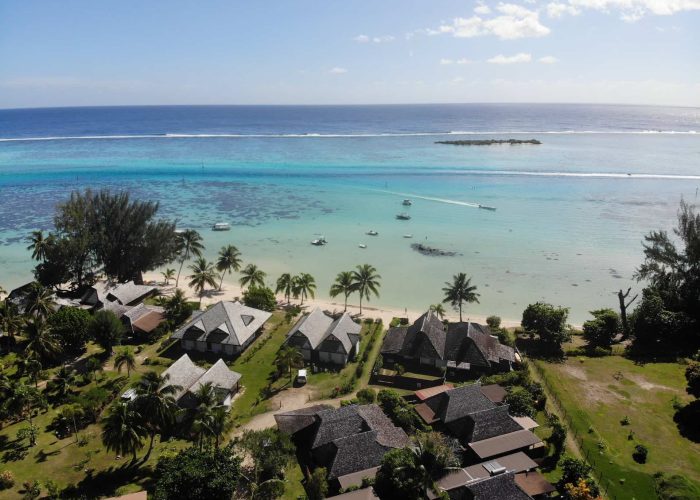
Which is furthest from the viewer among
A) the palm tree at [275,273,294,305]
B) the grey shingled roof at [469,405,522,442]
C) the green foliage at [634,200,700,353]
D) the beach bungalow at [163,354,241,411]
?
the palm tree at [275,273,294,305]

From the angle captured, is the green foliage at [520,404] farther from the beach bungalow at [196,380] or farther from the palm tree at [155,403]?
the palm tree at [155,403]

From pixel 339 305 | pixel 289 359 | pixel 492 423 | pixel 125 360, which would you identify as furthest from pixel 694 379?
pixel 125 360

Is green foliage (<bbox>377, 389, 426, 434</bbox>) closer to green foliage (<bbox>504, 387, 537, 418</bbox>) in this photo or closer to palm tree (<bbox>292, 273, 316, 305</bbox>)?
green foliage (<bbox>504, 387, 537, 418</bbox>)

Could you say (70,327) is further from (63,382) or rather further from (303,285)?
(303,285)

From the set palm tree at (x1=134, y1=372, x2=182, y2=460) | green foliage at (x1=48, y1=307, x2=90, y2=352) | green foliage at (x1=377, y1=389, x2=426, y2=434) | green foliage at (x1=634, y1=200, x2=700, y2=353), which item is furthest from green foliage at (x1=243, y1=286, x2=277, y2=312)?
green foliage at (x1=634, y1=200, x2=700, y2=353)

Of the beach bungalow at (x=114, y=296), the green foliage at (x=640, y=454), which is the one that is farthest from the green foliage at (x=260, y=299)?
the green foliage at (x=640, y=454)

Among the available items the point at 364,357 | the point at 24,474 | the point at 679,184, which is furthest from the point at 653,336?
the point at 679,184

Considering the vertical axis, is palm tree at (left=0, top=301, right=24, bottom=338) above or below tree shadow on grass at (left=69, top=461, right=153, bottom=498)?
above
